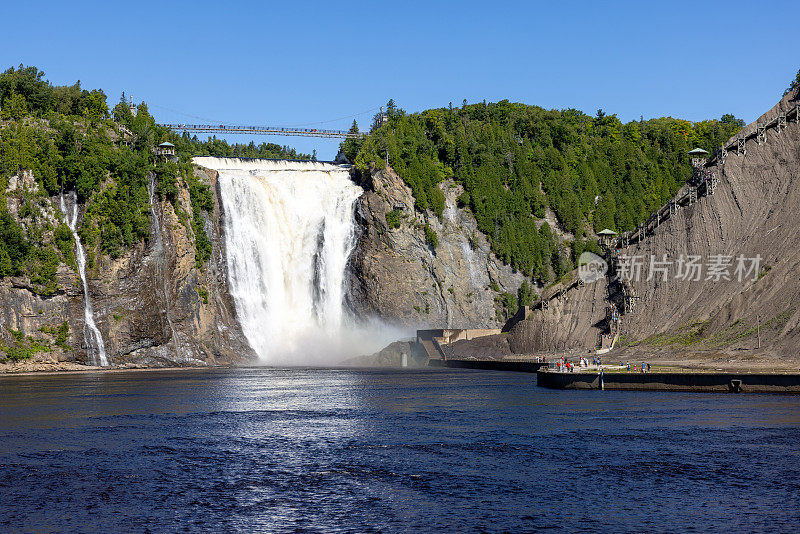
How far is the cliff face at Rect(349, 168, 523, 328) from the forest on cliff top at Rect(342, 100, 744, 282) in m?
3.04

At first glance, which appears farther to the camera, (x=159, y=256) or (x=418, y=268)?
(x=418, y=268)

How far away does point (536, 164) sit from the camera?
168 meters

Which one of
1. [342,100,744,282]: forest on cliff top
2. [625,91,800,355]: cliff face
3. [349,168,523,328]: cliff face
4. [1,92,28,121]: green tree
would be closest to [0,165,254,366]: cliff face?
[1,92,28,121]: green tree

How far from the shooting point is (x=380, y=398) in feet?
224

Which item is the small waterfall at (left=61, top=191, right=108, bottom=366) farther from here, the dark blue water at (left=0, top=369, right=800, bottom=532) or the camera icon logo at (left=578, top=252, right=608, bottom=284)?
the camera icon logo at (left=578, top=252, right=608, bottom=284)

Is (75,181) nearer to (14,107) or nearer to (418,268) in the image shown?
(14,107)

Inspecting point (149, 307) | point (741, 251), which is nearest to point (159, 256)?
point (149, 307)

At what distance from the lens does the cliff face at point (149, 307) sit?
104 meters

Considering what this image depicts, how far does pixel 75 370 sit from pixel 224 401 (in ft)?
151

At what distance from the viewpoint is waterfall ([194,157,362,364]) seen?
129m

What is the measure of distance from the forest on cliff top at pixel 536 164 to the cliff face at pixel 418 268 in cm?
304

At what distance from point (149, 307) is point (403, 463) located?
257 feet

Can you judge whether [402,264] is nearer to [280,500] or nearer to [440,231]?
[440,231]

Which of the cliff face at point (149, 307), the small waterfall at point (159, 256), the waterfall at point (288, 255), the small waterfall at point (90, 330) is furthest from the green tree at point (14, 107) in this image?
the waterfall at point (288, 255)
